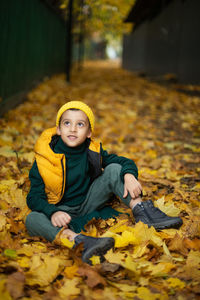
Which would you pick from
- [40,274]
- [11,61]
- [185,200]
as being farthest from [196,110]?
[40,274]

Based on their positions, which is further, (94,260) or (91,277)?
(94,260)

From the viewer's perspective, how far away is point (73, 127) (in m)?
2.21

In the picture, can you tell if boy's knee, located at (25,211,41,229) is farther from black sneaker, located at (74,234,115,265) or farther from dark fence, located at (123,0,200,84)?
dark fence, located at (123,0,200,84)

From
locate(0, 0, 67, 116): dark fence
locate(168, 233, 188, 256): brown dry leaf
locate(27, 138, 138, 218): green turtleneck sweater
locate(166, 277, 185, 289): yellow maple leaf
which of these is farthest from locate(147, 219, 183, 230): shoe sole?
locate(0, 0, 67, 116): dark fence

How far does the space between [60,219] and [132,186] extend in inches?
21.2

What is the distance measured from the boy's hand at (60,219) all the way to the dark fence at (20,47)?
3.40 m

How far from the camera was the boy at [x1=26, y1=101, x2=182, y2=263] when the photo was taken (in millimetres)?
2105

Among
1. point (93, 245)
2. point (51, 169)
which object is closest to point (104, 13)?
point (51, 169)

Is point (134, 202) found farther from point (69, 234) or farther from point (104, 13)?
point (104, 13)

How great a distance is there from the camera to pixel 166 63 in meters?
11.3

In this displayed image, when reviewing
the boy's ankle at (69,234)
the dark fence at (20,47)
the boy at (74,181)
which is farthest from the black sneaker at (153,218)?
the dark fence at (20,47)

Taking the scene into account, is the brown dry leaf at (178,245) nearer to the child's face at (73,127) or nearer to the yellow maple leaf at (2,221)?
the child's face at (73,127)

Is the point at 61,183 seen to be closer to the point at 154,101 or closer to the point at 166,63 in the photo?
the point at 154,101

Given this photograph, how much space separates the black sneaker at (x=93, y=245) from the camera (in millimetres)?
1851
